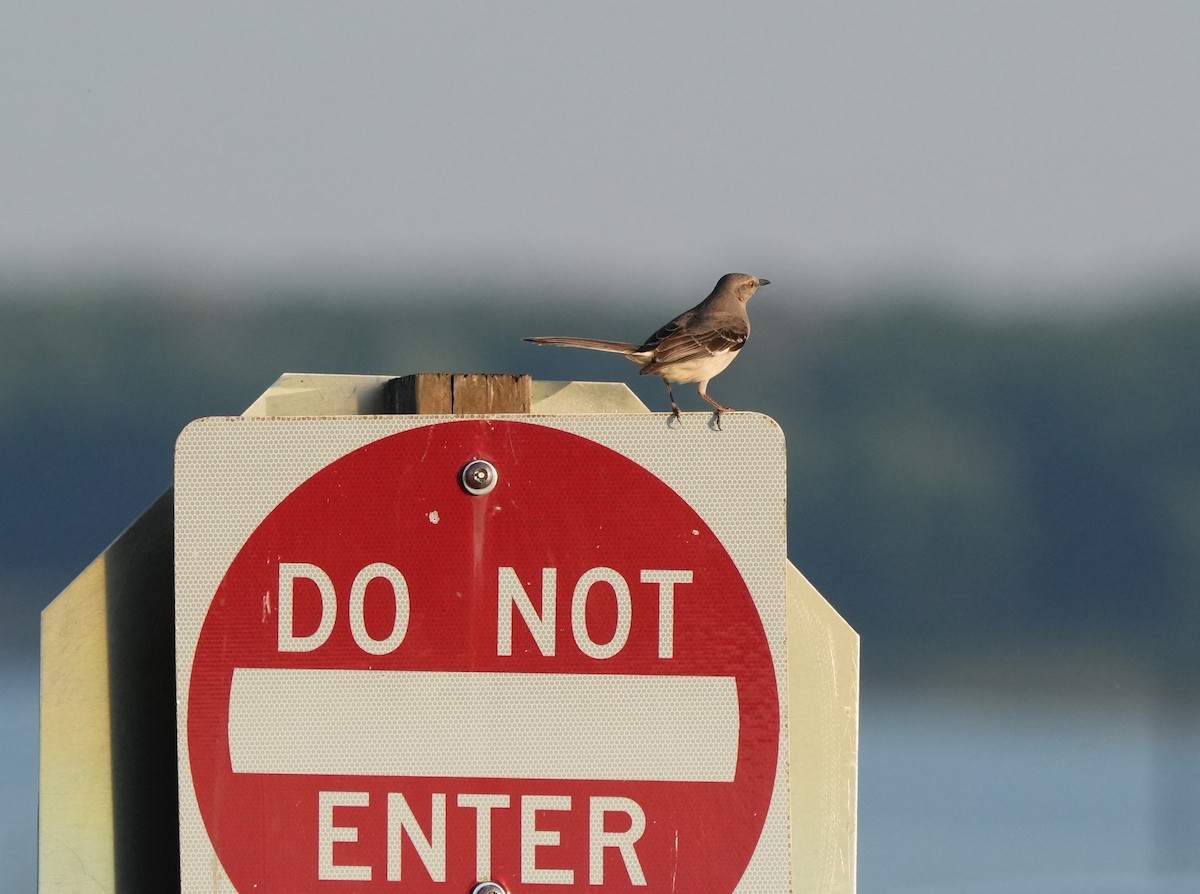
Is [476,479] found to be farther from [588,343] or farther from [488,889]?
[588,343]

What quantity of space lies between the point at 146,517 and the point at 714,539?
941mm

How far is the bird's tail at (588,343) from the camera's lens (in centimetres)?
440

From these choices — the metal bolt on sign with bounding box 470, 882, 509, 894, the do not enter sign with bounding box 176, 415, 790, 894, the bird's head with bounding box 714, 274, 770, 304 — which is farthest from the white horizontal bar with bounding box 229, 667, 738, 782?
the bird's head with bounding box 714, 274, 770, 304

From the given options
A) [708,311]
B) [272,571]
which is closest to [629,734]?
[272,571]

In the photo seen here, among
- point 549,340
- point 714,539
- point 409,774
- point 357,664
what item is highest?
point 549,340

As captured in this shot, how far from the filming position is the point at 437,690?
2.51m

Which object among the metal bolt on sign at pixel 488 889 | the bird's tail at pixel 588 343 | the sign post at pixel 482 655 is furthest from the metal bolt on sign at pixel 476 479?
the bird's tail at pixel 588 343

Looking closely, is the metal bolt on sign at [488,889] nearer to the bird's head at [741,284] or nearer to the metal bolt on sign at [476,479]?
the metal bolt on sign at [476,479]

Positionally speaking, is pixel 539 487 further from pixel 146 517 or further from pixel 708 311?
pixel 708 311

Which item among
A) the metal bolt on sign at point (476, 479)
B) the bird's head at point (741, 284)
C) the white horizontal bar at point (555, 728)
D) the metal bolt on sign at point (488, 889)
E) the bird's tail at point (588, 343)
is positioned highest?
the bird's head at point (741, 284)

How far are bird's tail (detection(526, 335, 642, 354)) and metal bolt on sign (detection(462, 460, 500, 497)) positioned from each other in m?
1.75

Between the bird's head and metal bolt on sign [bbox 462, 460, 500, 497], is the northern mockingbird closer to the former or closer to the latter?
the bird's head

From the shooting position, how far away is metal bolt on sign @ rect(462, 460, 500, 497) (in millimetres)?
2543

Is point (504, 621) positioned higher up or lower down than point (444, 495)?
lower down
